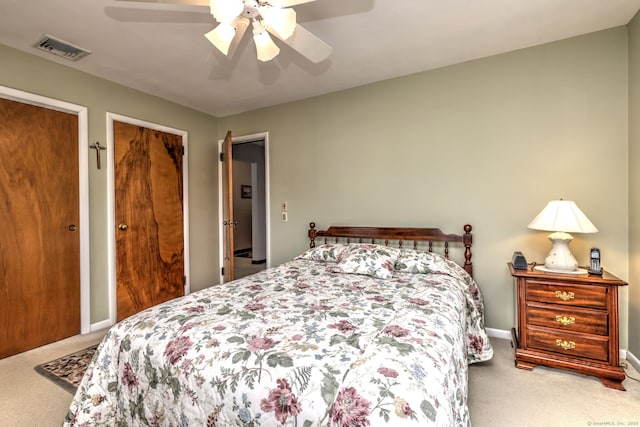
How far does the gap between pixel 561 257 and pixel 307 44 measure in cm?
227

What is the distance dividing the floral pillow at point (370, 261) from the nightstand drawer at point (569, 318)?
1.00 meters

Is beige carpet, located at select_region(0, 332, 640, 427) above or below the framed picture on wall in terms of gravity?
→ below

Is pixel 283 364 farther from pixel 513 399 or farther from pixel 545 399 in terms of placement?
pixel 545 399

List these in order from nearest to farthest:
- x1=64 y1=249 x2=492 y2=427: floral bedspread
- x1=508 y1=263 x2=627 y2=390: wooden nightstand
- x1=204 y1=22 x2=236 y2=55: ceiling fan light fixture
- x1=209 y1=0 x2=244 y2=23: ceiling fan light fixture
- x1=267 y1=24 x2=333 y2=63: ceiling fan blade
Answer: x1=64 y1=249 x2=492 y2=427: floral bedspread, x1=209 y1=0 x2=244 y2=23: ceiling fan light fixture, x1=204 y1=22 x2=236 y2=55: ceiling fan light fixture, x1=267 y1=24 x2=333 y2=63: ceiling fan blade, x1=508 y1=263 x2=627 y2=390: wooden nightstand

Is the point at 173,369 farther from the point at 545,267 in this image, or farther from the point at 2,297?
the point at 545,267

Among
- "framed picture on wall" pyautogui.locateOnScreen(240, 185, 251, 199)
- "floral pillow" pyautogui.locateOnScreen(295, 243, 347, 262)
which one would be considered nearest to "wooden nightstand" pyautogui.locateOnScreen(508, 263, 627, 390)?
"floral pillow" pyautogui.locateOnScreen(295, 243, 347, 262)

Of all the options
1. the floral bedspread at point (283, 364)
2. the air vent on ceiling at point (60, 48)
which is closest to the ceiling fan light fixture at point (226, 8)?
the floral bedspread at point (283, 364)

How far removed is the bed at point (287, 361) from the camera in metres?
0.96

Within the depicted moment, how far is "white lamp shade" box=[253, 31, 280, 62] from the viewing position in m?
1.80

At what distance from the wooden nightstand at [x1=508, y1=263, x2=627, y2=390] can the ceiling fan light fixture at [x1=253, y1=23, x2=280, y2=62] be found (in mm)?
2232

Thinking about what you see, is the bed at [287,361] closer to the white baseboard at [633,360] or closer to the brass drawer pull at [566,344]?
the brass drawer pull at [566,344]

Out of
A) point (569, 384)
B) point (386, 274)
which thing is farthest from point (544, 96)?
point (569, 384)

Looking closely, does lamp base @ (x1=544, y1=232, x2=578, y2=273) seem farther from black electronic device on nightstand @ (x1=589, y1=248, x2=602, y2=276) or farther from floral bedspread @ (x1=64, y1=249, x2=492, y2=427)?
floral bedspread @ (x1=64, y1=249, x2=492, y2=427)

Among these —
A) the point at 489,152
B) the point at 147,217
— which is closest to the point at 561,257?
the point at 489,152
